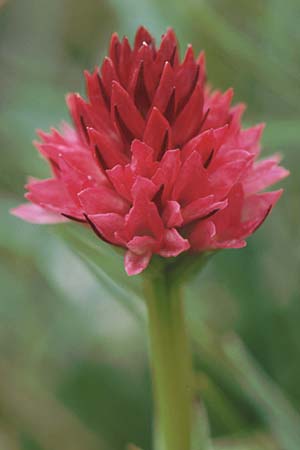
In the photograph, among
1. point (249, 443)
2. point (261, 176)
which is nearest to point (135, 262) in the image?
point (261, 176)

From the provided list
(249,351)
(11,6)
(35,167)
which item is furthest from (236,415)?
(11,6)

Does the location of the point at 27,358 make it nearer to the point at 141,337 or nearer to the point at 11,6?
the point at 141,337

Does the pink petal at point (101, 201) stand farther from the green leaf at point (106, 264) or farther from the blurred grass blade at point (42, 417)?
the blurred grass blade at point (42, 417)

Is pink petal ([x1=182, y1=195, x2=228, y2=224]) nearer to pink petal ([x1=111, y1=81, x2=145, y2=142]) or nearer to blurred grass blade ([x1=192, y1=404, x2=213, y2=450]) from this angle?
pink petal ([x1=111, y1=81, x2=145, y2=142])

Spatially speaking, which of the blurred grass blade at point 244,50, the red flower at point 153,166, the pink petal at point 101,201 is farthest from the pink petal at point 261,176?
the blurred grass blade at point 244,50

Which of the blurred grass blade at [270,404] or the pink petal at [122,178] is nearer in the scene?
the pink petal at [122,178]

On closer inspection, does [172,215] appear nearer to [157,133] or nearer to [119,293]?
[157,133]

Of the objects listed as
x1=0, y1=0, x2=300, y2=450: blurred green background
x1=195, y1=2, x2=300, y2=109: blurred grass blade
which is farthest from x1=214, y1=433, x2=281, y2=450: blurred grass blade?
x1=195, y1=2, x2=300, y2=109: blurred grass blade
